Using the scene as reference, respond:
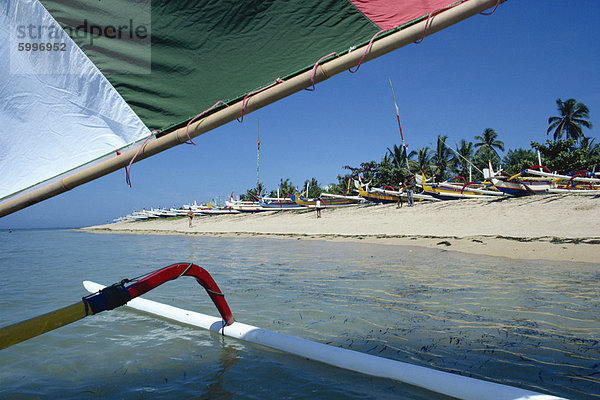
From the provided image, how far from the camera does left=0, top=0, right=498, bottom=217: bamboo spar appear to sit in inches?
80.0

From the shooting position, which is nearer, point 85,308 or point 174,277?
point 85,308

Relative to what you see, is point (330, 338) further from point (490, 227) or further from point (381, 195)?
point (381, 195)

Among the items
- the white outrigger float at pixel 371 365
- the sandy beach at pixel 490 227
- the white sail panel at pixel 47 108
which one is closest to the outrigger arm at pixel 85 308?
the white outrigger float at pixel 371 365

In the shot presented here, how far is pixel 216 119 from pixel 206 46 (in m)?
0.50

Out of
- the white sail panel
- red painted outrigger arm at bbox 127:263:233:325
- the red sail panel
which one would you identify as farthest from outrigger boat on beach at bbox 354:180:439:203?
the white sail panel

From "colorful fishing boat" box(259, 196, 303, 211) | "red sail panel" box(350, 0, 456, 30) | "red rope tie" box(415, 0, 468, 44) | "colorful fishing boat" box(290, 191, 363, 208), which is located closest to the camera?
"red rope tie" box(415, 0, 468, 44)

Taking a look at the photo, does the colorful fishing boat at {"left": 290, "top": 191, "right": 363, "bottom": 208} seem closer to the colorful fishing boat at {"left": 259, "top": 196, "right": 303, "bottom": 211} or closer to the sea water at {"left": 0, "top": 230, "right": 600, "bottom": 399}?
the colorful fishing boat at {"left": 259, "top": 196, "right": 303, "bottom": 211}

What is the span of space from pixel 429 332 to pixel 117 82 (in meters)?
4.01

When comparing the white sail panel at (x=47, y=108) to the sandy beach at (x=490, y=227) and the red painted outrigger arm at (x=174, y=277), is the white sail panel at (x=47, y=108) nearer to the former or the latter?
the red painted outrigger arm at (x=174, y=277)

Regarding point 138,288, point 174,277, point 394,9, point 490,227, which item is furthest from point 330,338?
point 490,227

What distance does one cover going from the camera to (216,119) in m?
2.11

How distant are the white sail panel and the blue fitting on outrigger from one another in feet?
2.83

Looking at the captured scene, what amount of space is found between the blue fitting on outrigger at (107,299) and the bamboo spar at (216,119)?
0.77 metres

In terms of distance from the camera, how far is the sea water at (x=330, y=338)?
3.10m
